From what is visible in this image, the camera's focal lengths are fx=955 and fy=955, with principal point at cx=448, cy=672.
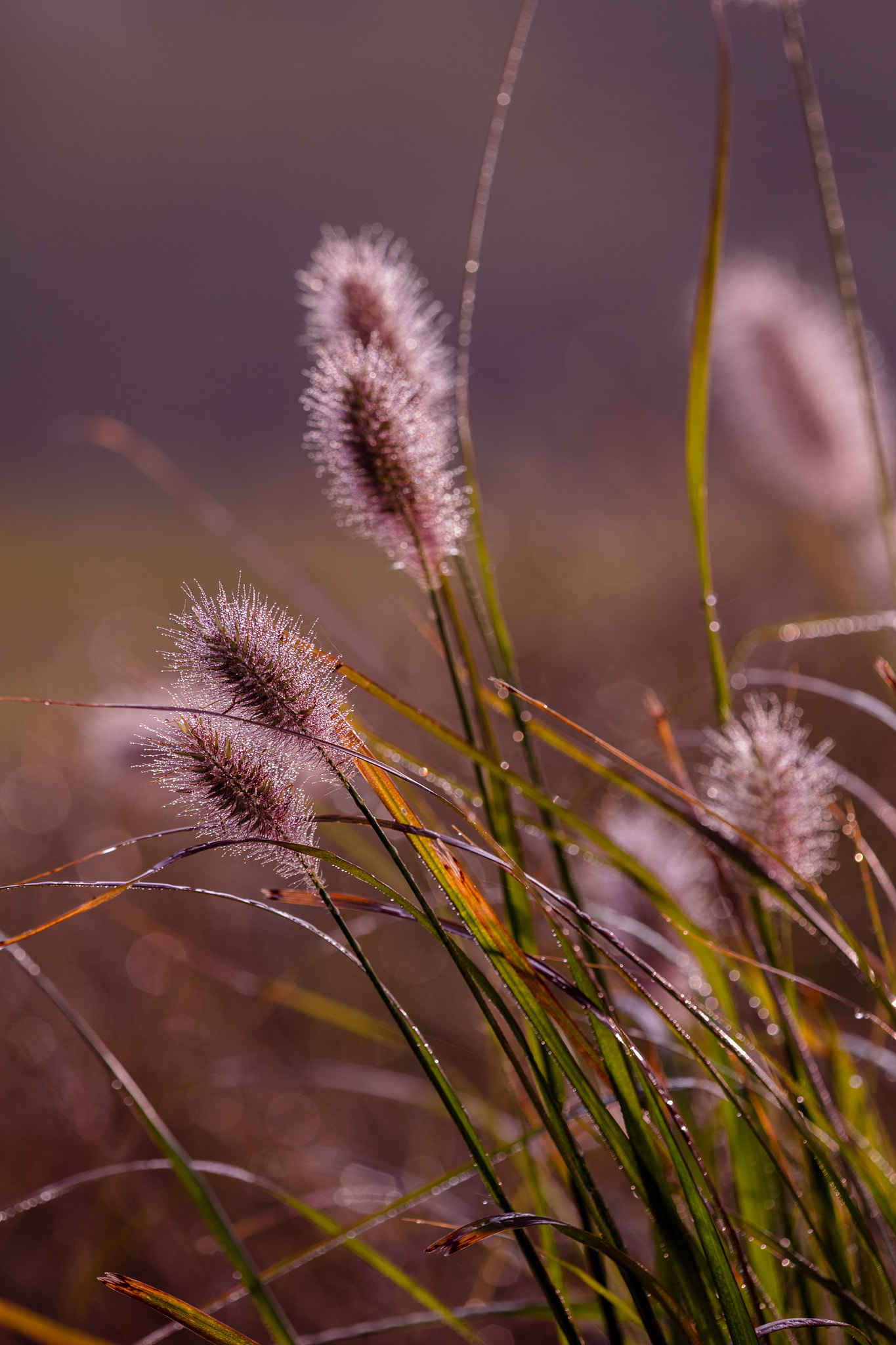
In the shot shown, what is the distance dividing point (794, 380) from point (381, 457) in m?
0.88

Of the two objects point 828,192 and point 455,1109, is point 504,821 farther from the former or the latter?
point 828,192

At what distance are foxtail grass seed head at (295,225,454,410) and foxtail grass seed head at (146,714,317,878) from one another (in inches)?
11.9

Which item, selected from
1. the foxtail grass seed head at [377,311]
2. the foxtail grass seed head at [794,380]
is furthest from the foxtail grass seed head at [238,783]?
the foxtail grass seed head at [794,380]

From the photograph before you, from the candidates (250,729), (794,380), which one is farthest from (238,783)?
(794,380)

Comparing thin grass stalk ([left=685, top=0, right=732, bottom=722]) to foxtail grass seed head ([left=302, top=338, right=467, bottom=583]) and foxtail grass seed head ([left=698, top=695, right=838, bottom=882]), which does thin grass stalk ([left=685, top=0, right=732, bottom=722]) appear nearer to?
foxtail grass seed head ([left=698, top=695, right=838, bottom=882])

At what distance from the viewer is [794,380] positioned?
1.28m

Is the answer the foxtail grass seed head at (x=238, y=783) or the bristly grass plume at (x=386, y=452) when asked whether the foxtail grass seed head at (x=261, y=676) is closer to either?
the foxtail grass seed head at (x=238, y=783)

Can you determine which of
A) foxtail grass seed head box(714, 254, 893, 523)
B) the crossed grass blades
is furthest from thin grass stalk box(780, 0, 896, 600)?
foxtail grass seed head box(714, 254, 893, 523)

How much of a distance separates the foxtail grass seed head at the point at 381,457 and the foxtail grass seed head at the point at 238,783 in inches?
6.7

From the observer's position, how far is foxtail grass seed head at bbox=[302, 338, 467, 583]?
0.61 metres

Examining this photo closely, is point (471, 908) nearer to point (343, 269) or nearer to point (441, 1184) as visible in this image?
point (441, 1184)

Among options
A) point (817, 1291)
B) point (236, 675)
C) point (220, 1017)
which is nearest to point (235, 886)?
point (220, 1017)

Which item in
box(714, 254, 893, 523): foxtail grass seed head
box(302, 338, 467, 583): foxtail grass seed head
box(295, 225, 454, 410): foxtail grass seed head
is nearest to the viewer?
box(302, 338, 467, 583): foxtail grass seed head

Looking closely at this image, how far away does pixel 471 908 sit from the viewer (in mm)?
541
